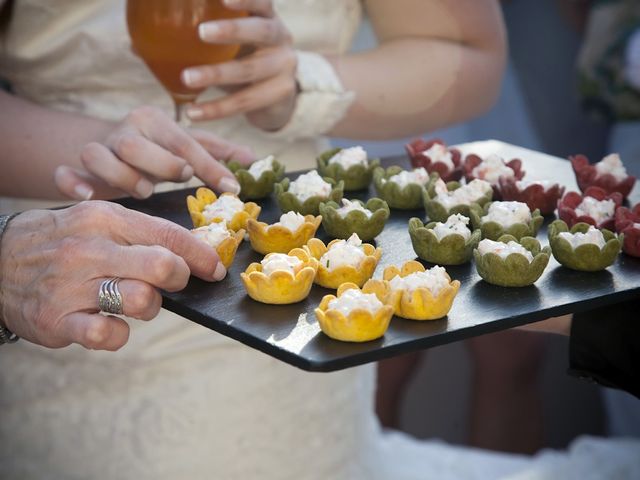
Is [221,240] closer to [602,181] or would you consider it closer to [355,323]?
[355,323]

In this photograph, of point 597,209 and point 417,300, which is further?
point 597,209

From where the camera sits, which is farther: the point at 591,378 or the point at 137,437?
the point at 137,437

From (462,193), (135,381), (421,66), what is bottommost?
(135,381)

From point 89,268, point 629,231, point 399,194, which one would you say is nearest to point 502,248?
point 629,231

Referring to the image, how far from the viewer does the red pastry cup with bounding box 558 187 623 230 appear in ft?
4.36

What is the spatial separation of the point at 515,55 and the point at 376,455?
86.0 inches

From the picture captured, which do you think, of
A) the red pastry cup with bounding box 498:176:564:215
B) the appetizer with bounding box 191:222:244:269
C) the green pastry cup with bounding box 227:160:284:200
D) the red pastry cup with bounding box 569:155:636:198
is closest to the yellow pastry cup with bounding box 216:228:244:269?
the appetizer with bounding box 191:222:244:269

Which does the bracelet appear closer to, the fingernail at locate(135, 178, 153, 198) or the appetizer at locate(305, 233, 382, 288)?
the fingernail at locate(135, 178, 153, 198)

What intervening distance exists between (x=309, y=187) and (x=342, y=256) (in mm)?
246

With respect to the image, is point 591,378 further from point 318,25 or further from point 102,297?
point 318,25

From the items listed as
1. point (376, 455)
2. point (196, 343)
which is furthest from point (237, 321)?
point (376, 455)

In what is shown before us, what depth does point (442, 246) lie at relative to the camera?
4.06 feet

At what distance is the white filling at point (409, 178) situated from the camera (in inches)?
57.6

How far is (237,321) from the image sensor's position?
1.07 meters
